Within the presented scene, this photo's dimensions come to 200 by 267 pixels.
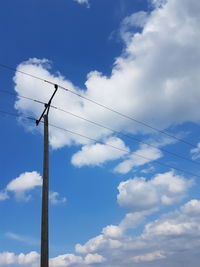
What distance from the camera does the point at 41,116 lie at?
21141 mm

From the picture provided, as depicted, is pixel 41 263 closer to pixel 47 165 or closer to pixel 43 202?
pixel 43 202

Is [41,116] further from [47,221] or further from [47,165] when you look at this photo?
[47,221]

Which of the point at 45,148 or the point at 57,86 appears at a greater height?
the point at 57,86

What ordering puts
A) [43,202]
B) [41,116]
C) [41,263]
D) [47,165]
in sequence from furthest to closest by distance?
[41,116] < [47,165] < [43,202] < [41,263]

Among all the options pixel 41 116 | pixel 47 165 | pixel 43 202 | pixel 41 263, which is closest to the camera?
pixel 41 263

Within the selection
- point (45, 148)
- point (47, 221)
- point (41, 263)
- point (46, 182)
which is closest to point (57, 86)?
point (45, 148)

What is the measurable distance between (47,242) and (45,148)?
16.9 ft

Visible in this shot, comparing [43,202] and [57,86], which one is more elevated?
[57,86]

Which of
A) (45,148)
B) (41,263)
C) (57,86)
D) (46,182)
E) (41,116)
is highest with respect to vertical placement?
(57,86)

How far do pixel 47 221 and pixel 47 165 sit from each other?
10.0 ft

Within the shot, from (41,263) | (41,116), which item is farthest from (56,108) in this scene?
(41,263)

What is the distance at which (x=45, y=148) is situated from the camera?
19.3 metres

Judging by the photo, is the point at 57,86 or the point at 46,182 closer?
the point at 46,182

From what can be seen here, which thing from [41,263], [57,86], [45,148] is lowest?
[41,263]
